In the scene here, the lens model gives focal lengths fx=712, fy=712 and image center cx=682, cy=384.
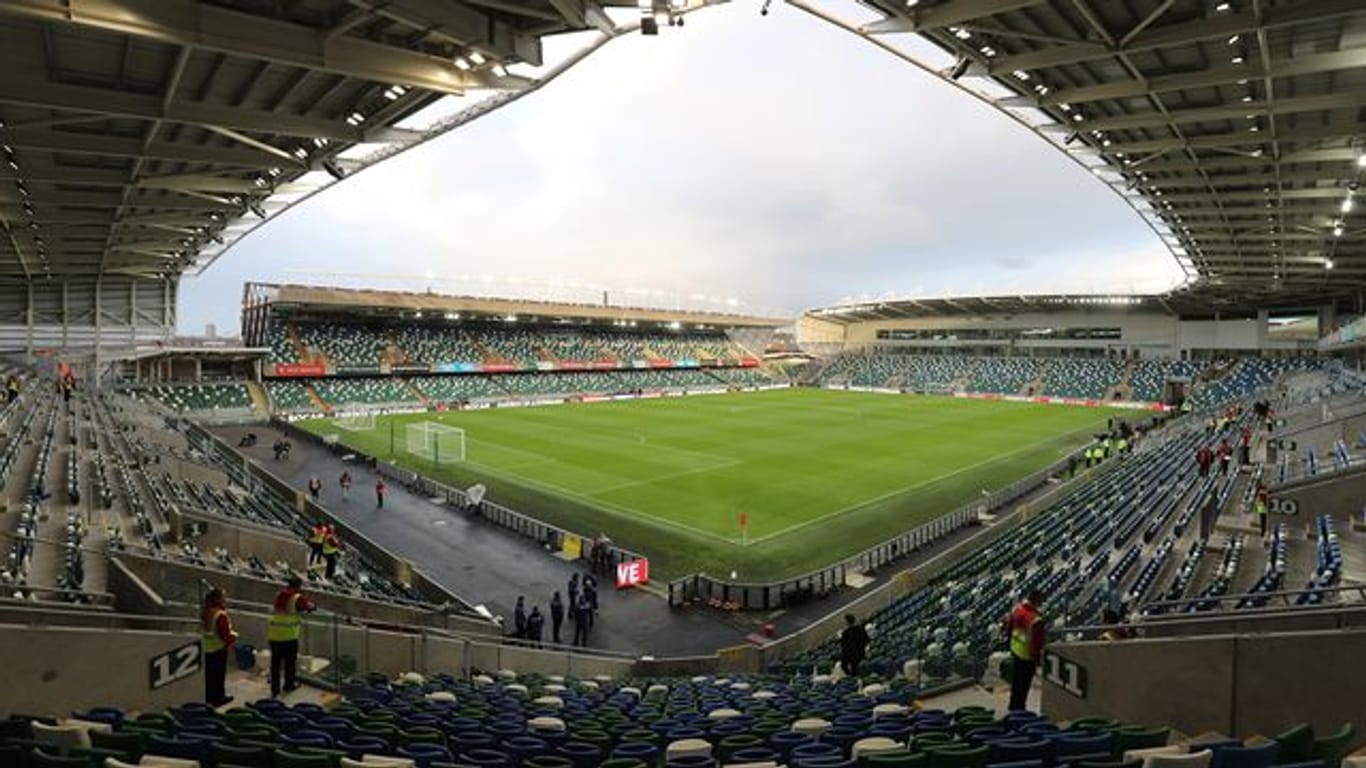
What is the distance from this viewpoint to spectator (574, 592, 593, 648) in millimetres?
15078

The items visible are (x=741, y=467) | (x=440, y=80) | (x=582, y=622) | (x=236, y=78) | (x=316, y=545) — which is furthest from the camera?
(x=741, y=467)

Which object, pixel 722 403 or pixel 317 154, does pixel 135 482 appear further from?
pixel 722 403

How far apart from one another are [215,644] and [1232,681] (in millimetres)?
9760

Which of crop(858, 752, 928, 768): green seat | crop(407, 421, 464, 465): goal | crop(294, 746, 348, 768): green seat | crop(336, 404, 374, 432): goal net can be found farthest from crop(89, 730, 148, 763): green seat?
crop(336, 404, 374, 432): goal net

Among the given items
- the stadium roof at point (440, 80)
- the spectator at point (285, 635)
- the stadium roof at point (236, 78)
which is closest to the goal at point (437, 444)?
the stadium roof at point (440, 80)

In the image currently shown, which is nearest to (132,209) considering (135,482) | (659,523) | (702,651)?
(135,482)

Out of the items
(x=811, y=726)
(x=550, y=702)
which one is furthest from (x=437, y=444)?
(x=811, y=726)

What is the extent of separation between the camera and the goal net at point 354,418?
44812mm

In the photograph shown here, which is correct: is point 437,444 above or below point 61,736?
below

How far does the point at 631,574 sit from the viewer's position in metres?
18.1

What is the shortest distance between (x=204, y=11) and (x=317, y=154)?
773cm

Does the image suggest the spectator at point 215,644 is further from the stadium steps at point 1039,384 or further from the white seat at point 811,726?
the stadium steps at point 1039,384

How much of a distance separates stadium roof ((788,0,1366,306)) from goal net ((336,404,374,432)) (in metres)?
40.5

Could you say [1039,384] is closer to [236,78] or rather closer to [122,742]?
[236,78]
